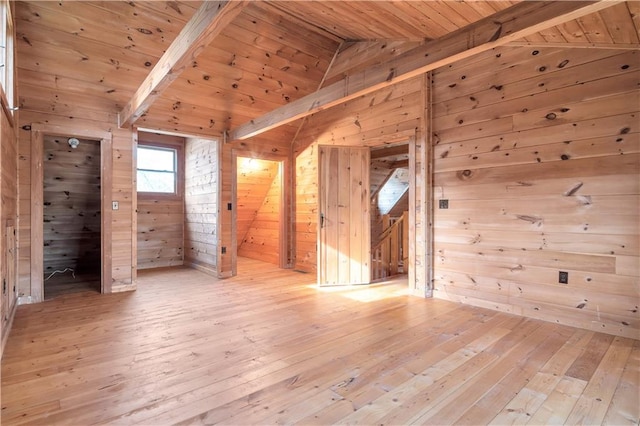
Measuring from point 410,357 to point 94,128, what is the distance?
433 centimetres

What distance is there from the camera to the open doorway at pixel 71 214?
4.30m

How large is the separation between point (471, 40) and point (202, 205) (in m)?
4.67

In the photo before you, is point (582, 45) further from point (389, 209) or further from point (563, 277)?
point (389, 209)

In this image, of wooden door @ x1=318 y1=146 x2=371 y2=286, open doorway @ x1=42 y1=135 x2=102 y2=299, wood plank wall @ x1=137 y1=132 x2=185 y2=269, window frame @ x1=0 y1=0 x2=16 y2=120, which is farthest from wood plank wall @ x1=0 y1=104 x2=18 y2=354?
wooden door @ x1=318 y1=146 x2=371 y2=286

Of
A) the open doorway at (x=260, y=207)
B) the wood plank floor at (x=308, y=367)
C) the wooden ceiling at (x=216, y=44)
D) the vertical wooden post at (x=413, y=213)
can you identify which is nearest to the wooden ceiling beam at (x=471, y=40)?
the wooden ceiling at (x=216, y=44)

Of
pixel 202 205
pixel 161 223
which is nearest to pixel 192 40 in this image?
pixel 202 205

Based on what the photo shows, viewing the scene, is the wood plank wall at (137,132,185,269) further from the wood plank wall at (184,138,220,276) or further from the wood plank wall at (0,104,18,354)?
the wood plank wall at (0,104,18,354)

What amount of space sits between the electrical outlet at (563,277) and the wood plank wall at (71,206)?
225 inches

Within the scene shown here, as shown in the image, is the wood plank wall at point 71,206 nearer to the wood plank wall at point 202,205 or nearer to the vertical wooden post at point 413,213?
the wood plank wall at point 202,205

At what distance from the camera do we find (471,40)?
74.9 inches

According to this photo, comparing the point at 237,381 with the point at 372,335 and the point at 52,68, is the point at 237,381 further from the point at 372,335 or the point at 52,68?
the point at 52,68

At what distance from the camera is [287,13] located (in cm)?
365

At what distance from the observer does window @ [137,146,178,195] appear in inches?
222

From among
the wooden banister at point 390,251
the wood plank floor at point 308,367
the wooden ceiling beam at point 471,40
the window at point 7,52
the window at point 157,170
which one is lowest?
the wood plank floor at point 308,367
